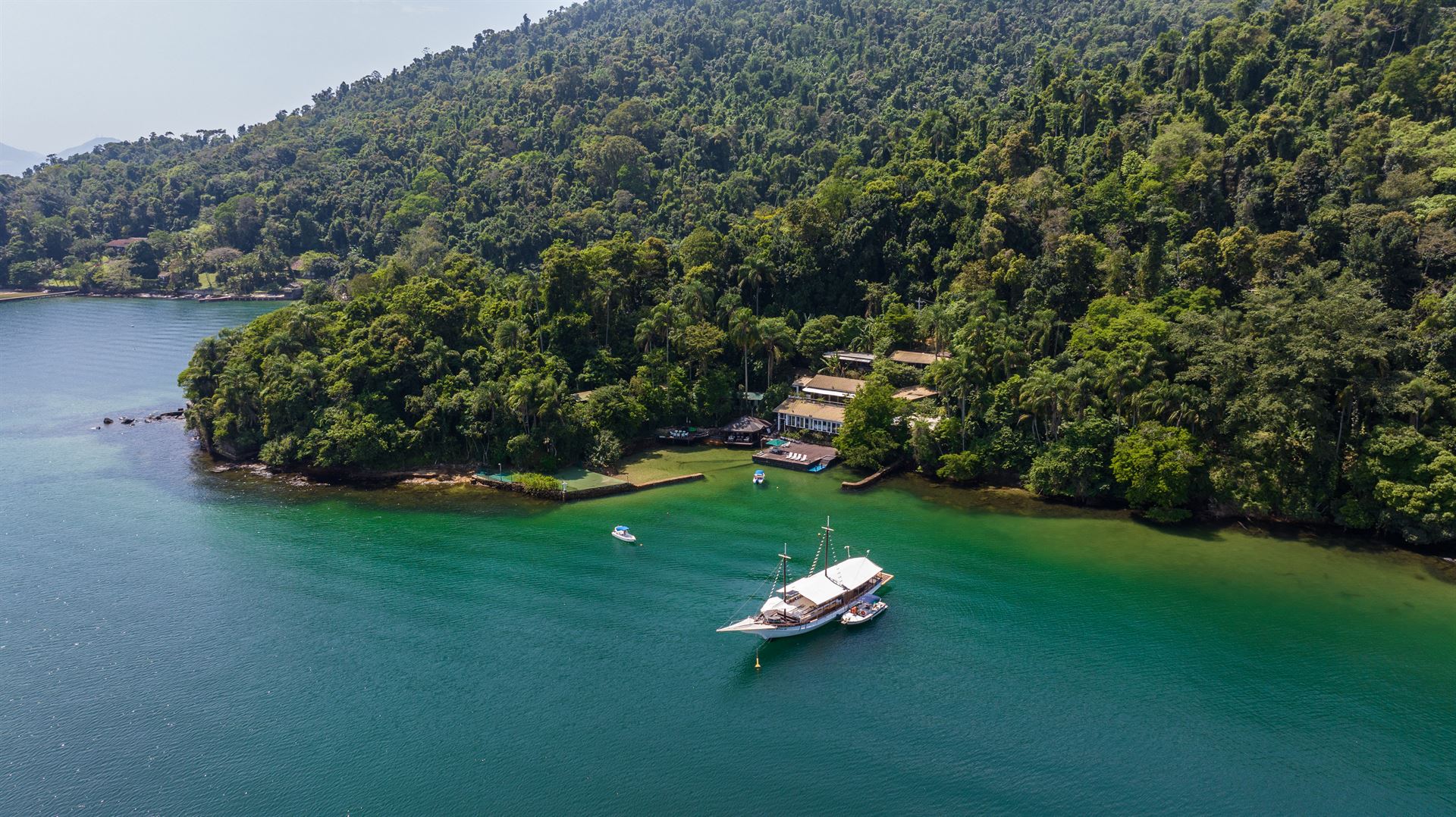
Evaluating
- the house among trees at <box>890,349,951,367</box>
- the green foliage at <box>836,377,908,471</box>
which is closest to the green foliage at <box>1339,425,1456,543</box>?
the green foliage at <box>836,377,908,471</box>

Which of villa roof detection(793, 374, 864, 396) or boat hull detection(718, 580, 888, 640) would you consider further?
villa roof detection(793, 374, 864, 396)

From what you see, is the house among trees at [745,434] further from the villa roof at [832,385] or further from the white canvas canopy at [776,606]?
the white canvas canopy at [776,606]

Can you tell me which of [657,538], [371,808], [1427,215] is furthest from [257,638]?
[1427,215]

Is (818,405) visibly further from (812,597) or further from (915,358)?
(812,597)

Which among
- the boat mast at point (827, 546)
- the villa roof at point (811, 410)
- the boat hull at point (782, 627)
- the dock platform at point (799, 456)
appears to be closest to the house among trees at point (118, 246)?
the villa roof at point (811, 410)

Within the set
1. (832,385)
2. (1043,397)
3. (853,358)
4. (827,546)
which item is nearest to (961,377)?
(1043,397)

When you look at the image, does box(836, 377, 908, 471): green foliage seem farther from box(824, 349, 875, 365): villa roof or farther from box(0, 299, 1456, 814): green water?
box(824, 349, 875, 365): villa roof

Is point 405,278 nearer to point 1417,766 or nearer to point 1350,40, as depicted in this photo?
point 1417,766
